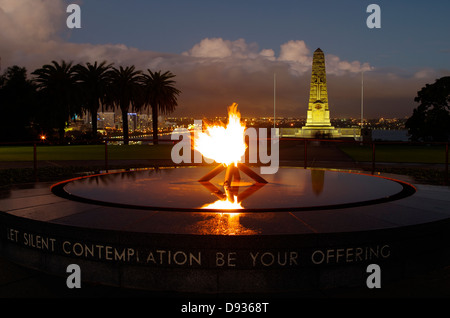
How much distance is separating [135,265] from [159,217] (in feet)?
3.84

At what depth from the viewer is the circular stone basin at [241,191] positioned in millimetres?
7055

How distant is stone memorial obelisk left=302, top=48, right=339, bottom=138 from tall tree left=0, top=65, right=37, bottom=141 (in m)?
50.5

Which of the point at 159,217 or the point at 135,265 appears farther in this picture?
the point at 159,217

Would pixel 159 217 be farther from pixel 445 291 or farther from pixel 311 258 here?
pixel 445 291

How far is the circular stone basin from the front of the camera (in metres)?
7.05

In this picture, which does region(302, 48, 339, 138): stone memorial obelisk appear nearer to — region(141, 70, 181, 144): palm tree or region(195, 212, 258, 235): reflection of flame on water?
region(141, 70, 181, 144): palm tree

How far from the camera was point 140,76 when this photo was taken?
175ft

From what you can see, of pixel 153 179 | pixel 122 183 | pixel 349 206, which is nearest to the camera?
pixel 349 206

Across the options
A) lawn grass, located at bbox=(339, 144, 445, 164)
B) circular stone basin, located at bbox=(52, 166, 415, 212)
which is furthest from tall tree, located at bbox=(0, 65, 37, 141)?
circular stone basin, located at bbox=(52, 166, 415, 212)

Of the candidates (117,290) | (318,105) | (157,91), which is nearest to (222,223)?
(117,290)

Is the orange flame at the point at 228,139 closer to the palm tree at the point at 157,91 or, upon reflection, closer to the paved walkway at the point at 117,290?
the paved walkway at the point at 117,290
